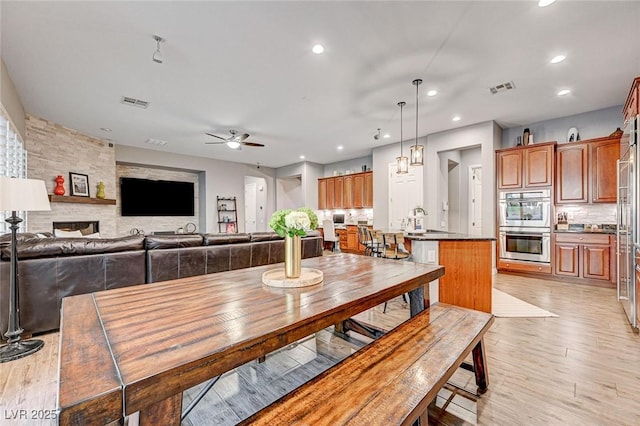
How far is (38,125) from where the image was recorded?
4816mm

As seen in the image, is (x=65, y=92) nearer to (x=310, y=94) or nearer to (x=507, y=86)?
(x=310, y=94)

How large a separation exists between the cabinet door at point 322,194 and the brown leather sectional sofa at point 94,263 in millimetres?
5248

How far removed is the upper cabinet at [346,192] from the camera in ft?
25.5

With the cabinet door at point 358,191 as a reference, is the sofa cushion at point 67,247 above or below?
below

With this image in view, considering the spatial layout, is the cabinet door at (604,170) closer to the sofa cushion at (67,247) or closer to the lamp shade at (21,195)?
the sofa cushion at (67,247)

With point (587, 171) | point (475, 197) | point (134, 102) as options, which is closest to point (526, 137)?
point (587, 171)

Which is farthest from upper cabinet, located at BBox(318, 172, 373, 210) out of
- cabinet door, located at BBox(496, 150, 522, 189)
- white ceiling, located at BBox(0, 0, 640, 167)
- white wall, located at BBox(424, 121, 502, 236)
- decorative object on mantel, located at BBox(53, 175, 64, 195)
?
decorative object on mantel, located at BBox(53, 175, 64, 195)

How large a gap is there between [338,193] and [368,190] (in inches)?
42.5

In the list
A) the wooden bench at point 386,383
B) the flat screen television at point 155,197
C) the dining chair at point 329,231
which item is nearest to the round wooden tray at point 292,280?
the wooden bench at point 386,383

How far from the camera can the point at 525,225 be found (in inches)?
197

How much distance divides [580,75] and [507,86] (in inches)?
31.4

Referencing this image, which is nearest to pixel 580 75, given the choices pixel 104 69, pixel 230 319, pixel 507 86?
pixel 507 86

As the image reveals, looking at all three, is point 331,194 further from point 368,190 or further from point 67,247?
point 67,247

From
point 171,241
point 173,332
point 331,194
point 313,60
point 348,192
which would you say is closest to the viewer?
Result: point 173,332
